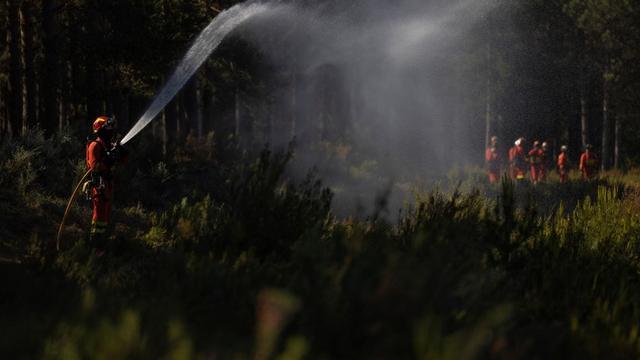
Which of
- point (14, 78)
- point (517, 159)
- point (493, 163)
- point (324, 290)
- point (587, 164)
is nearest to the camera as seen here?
point (324, 290)

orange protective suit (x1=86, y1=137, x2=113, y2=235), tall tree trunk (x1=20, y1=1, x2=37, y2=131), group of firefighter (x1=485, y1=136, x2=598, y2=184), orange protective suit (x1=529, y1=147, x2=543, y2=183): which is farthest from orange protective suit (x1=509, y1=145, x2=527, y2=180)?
orange protective suit (x1=86, y1=137, x2=113, y2=235)

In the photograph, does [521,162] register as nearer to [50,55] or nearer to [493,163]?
[493,163]

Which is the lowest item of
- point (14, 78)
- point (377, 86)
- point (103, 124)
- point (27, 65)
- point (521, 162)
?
point (521, 162)

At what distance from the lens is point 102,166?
29.1 ft

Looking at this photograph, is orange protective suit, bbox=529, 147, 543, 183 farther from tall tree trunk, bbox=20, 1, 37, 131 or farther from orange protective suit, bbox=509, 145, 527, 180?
tall tree trunk, bbox=20, 1, 37, 131

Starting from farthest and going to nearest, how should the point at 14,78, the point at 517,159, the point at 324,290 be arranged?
the point at 517,159 → the point at 14,78 → the point at 324,290

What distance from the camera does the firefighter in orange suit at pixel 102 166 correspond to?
28.6 feet

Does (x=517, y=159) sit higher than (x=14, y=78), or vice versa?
(x=14, y=78)

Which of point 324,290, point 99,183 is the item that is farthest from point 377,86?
point 324,290

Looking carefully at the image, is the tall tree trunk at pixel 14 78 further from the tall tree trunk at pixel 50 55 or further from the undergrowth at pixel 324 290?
the undergrowth at pixel 324 290

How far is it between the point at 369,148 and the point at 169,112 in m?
9.93

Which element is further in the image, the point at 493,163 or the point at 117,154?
the point at 493,163

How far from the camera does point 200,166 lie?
18.6 m

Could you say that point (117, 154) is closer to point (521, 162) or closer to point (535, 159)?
point (521, 162)
